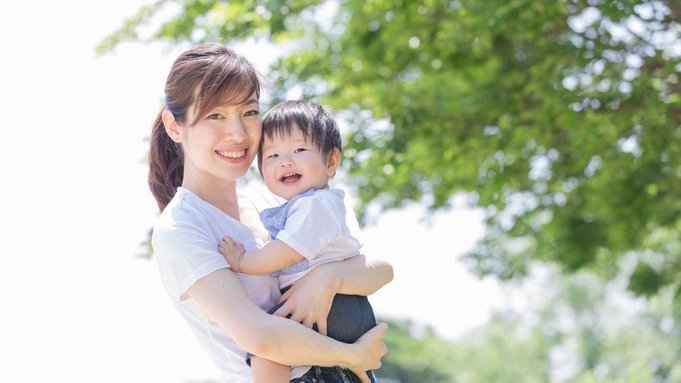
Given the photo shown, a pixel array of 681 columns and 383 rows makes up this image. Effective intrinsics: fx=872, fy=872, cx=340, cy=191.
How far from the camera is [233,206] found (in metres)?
2.70

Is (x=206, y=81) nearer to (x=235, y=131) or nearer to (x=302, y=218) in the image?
(x=235, y=131)

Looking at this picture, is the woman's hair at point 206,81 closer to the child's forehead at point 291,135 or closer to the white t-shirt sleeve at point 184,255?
the child's forehead at point 291,135

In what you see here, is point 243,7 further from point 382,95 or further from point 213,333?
point 213,333

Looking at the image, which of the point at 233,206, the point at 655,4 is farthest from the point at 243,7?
the point at 233,206

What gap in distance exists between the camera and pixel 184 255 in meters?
2.29

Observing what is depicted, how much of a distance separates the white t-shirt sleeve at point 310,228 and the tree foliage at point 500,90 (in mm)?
3697

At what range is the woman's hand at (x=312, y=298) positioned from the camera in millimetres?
2330

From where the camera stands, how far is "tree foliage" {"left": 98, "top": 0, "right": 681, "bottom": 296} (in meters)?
6.62

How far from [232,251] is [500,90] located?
560cm

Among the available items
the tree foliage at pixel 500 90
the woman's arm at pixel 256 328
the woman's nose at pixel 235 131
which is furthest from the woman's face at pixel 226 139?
the tree foliage at pixel 500 90

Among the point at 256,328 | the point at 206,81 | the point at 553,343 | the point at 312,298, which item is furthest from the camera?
the point at 553,343

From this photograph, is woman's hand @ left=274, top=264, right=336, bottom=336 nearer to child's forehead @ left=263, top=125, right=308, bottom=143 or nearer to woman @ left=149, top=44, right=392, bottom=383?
woman @ left=149, top=44, right=392, bottom=383

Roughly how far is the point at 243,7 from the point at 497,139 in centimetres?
247

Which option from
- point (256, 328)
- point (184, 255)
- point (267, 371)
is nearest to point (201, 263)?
point (184, 255)
